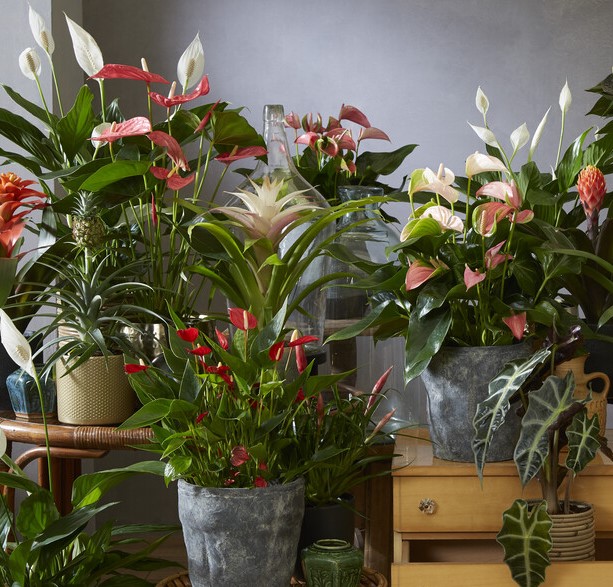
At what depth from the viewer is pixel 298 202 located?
Answer: 167 centimetres

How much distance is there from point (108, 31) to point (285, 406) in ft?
7.56

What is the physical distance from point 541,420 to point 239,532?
1.43ft

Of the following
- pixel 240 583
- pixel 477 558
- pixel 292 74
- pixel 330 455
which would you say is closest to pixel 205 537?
pixel 240 583

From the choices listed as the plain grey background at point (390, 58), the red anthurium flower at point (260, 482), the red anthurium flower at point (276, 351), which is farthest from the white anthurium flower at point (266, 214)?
the plain grey background at point (390, 58)

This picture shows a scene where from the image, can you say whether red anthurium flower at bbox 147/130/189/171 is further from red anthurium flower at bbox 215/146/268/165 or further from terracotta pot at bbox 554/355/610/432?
terracotta pot at bbox 554/355/610/432

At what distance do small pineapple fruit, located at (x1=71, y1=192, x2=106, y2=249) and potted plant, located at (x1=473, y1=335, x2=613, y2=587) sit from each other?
2.40 feet

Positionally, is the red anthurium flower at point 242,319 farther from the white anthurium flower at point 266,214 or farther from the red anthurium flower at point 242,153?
the red anthurium flower at point 242,153

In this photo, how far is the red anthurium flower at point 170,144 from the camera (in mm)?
1480

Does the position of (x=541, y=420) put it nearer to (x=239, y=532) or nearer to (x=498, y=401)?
(x=498, y=401)

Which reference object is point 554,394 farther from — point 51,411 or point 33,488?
point 51,411

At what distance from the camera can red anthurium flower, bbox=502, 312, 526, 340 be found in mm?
1335

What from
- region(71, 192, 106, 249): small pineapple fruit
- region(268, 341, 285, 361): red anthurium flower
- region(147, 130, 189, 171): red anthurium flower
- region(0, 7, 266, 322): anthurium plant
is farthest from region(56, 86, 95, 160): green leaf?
region(268, 341, 285, 361): red anthurium flower

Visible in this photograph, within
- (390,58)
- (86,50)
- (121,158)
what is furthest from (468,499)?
(390,58)

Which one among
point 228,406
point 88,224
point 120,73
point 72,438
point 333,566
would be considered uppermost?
point 120,73
